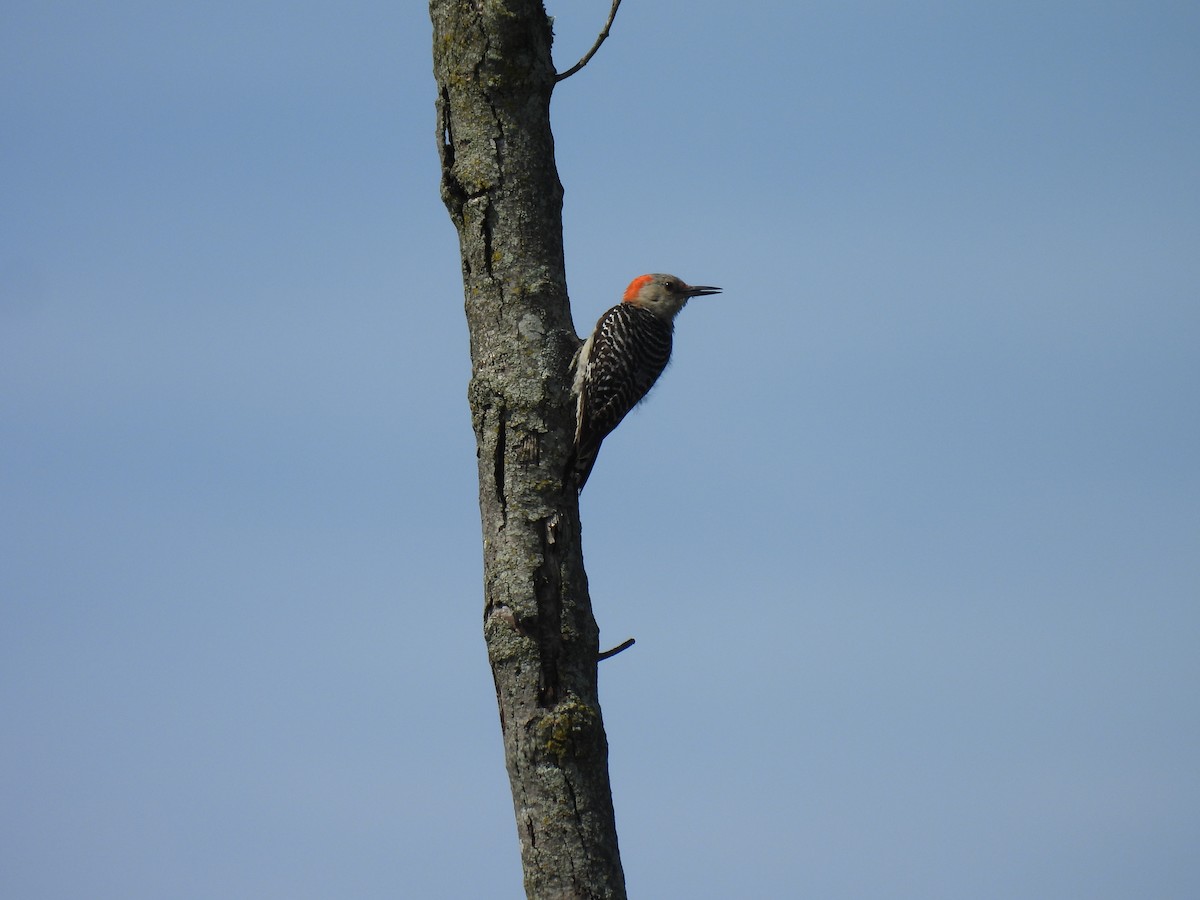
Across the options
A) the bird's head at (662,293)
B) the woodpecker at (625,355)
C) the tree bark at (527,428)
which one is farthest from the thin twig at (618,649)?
the bird's head at (662,293)

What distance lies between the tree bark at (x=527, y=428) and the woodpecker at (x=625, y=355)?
544 millimetres

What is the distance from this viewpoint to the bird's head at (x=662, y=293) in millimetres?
9953

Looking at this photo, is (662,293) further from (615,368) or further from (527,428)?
(527,428)

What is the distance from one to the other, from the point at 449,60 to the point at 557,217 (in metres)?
0.84

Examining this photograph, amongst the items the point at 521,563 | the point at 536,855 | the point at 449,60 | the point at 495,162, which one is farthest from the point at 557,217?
the point at 536,855

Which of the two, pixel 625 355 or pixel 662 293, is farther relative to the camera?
pixel 662 293

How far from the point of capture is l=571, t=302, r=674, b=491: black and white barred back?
712 centimetres

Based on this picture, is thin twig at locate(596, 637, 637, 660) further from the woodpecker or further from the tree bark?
the woodpecker

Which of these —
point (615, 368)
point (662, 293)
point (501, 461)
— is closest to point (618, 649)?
point (501, 461)

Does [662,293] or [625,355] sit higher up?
[662,293]

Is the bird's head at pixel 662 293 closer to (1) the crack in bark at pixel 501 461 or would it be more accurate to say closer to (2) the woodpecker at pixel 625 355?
(2) the woodpecker at pixel 625 355

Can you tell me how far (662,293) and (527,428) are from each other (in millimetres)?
4685

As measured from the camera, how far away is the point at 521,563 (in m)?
5.30

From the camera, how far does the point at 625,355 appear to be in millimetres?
8516
